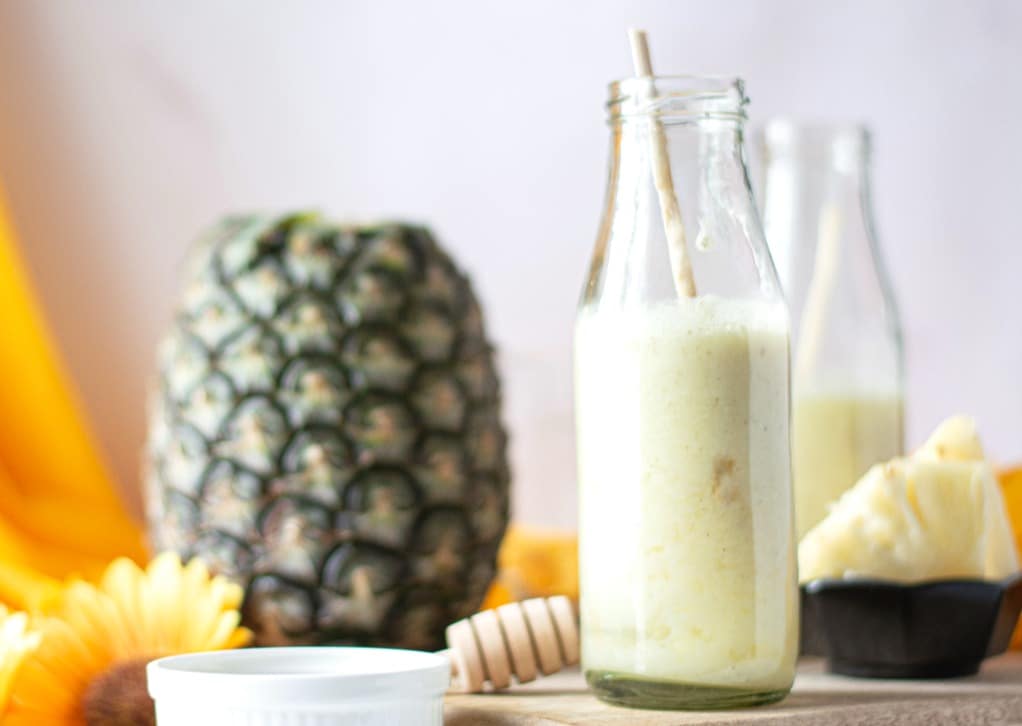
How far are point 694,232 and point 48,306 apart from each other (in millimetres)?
1247

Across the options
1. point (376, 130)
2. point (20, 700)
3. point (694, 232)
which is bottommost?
point (20, 700)

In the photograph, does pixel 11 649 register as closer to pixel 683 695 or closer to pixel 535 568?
pixel 683 695

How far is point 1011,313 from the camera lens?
175 cm

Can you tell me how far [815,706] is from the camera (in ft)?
2.47

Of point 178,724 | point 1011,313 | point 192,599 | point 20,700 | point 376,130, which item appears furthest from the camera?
point 376,130

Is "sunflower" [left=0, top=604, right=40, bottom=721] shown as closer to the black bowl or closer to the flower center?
the flower center

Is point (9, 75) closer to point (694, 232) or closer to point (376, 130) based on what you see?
point (376, 130)

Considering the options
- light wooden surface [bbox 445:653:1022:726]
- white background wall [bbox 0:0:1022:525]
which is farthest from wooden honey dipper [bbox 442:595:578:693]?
white background wall [bbox 0:0:1022:525]

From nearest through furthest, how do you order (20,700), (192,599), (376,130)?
(20,700), (192,599), (376,130)

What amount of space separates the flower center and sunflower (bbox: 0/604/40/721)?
6 centimetres

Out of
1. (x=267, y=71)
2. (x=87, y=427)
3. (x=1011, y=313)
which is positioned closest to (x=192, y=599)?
(x=87, y=427)

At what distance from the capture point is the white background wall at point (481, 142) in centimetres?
176

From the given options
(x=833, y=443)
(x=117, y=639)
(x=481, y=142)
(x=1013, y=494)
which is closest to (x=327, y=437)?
(x=117, y=639)

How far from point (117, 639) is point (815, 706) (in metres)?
0.48
